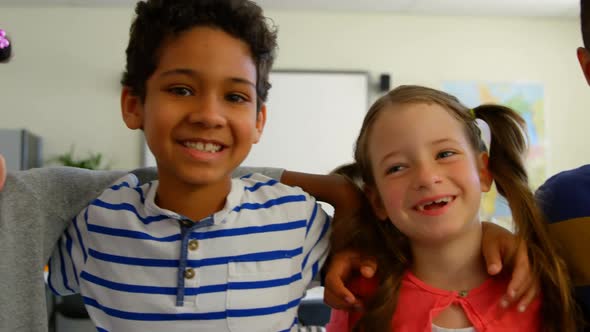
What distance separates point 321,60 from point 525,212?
330 cm

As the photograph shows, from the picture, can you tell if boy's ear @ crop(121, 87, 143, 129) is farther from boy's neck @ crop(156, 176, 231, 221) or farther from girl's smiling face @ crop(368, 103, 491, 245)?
girl's smiling face @ crop(368, 103, 491, 245)

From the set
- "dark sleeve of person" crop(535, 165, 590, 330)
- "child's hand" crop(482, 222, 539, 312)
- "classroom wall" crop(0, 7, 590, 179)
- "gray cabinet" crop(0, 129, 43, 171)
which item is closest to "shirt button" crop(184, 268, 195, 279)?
"child's hand" crop(482, 222, 539, 312)

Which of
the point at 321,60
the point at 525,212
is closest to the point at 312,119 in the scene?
the point at 321,60

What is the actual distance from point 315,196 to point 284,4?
3.25 metres

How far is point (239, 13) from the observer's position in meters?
1.00

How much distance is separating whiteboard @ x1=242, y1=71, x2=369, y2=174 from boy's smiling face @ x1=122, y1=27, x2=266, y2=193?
10.0 ft

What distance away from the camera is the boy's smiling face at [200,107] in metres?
0.91

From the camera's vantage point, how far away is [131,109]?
1029 mm

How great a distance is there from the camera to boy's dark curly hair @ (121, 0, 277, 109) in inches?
38.1

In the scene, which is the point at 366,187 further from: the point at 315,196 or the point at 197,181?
the point at 197,181

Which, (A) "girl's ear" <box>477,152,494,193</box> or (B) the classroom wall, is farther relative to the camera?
(B) the classroom wall

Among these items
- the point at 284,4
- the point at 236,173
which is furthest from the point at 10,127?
→ the point at 236,173

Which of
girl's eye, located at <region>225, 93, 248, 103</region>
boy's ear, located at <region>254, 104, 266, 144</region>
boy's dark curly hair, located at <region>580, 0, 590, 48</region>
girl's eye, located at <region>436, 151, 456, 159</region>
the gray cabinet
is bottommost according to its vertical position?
the gray cabinet

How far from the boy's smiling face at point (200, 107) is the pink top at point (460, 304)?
1.26 ft
